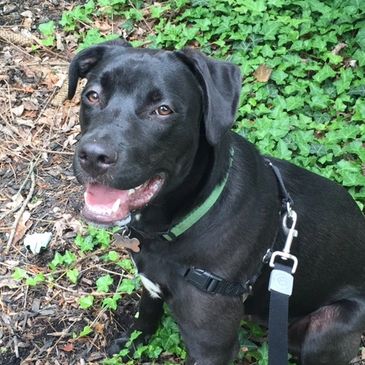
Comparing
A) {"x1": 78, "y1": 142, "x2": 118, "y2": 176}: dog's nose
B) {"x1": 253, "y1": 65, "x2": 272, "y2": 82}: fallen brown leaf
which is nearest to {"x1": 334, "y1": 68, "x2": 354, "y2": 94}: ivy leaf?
{"x1": 253, "y1": 65, "x2": 272, "y2": 82}: fallen brown leaf

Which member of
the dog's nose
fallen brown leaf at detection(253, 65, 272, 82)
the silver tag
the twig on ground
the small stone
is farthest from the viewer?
the small stone

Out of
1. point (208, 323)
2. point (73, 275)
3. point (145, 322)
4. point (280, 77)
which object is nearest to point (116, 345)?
point (145, 322)

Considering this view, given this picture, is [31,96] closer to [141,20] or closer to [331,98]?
[141,20]

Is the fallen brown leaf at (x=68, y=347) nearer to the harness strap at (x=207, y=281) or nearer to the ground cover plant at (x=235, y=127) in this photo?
the ground cover plant at (x=235, y=127)

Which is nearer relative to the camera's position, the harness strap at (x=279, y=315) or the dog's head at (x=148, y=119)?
the dog's head at (x=148, y=119)

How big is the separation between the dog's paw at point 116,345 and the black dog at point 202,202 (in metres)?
0.72

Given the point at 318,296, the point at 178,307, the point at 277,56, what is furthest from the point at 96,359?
the point at 277,56

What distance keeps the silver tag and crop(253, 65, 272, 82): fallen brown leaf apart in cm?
251

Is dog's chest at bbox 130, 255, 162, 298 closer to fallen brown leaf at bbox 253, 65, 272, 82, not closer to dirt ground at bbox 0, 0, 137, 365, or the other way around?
dirt ground at bbox 0, 0, 137, 365

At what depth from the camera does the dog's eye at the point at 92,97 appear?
286cm

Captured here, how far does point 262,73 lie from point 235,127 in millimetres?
604

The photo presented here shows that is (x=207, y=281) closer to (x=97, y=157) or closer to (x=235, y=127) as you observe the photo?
(x=97, y=157)

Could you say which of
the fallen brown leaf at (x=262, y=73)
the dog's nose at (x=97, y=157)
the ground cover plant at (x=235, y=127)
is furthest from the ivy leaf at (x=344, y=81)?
the dog's nose at (x=97, y=157)

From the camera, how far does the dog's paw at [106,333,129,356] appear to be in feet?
12.7
